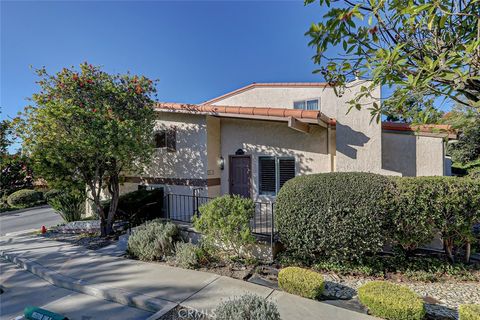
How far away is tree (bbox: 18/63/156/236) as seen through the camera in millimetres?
7219

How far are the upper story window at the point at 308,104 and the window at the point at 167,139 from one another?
6.14 metres

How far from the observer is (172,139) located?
10.1 meters

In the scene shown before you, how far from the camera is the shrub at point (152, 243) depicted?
6242 mm

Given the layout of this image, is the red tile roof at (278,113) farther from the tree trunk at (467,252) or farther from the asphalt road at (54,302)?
the asphalt road at (54,302)

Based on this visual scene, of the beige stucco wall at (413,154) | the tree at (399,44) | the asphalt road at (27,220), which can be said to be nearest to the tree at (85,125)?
the asphalt road at (27,220)

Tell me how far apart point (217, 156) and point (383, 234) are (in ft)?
20.8

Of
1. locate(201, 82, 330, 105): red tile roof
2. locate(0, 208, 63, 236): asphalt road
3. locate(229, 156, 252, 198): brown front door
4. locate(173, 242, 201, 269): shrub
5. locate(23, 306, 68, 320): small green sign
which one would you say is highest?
locate(201, 82, 330, 105): red tile roof

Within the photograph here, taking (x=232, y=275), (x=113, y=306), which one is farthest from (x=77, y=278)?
(x=232, y=275)

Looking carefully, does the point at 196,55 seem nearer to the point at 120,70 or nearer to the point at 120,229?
the point at 120,70

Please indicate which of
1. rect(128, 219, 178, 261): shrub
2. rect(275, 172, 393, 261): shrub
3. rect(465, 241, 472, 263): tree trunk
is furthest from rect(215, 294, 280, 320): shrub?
rect(465, 241, 472, 263): tree trunk

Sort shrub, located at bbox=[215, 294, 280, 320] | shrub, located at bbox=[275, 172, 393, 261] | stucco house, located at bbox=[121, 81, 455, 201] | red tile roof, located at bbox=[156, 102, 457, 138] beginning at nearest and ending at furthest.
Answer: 1. shrub, located at bbox=[215, 294, 280, 320]
2. shrub, located at bbox=[275, 172, 393, 261]
3. red tile roof, located at bbox=[156, 102, 457, 138]
4. stucco house, located at bbox=[121, 81, 455, 201]

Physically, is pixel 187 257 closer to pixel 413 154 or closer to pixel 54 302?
pixel 54 302

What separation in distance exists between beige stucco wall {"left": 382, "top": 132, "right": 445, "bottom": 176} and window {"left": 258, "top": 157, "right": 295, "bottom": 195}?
120 inches

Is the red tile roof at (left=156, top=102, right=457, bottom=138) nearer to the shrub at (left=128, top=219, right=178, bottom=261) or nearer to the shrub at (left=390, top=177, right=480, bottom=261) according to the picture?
the shrub at (left=390, top=177, right=480, bottom=261)
